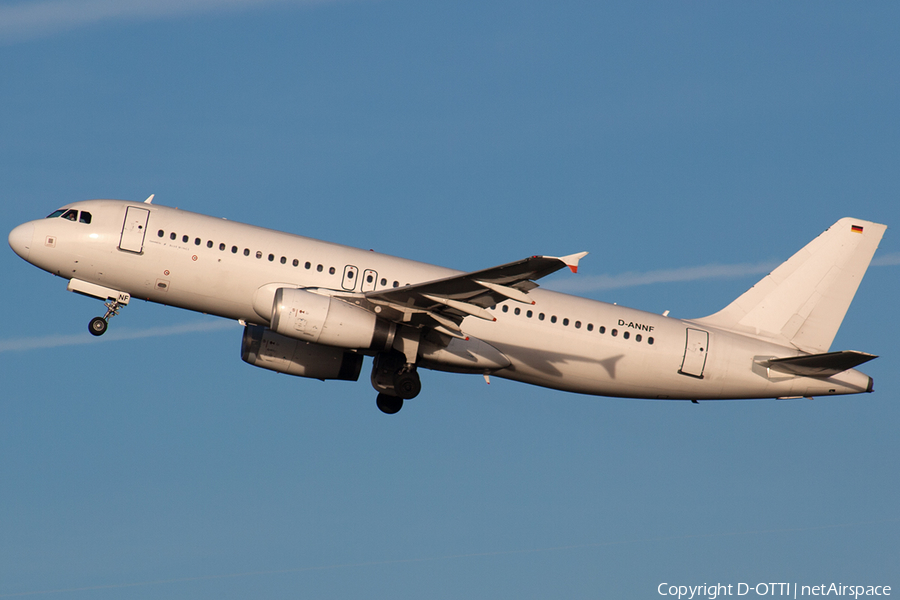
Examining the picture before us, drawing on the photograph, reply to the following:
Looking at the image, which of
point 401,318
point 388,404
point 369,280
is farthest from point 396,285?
point 388,404

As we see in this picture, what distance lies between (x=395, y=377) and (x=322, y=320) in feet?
14.2

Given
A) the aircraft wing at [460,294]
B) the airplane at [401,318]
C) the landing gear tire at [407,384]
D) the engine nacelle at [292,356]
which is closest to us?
the aircraft wing at [460,294]

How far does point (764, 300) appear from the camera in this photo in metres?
40.7

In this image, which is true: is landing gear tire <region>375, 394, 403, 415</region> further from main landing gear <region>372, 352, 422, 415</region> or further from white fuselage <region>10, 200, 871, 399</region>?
white fuselage <region>10, 200, 871, 399</region>

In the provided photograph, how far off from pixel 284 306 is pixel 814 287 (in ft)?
66.3

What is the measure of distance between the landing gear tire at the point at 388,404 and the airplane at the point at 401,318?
51mm

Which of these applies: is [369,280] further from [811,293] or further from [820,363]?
[811,293]

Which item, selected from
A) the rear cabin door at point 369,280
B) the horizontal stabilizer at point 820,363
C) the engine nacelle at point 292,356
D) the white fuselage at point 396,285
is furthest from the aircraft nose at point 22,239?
the horizontal stabilizer at point 820,363

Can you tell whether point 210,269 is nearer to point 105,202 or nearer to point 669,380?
point 105,202

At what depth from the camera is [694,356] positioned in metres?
38.0

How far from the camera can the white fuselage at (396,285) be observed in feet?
115

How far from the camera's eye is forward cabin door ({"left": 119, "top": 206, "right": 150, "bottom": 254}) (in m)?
35.0

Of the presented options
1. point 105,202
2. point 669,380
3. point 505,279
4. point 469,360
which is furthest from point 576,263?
point 105,202

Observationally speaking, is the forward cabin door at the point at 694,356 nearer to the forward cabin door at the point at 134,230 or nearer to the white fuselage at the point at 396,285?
the white fuselage at the point at 396,285
